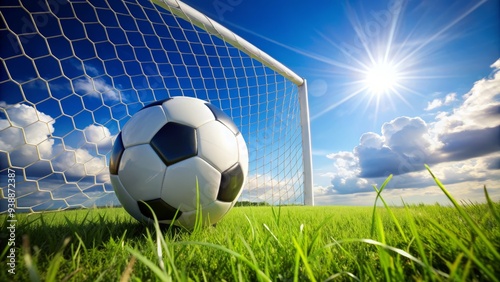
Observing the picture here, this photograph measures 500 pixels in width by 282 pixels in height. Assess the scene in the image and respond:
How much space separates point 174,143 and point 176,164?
0.52 feet

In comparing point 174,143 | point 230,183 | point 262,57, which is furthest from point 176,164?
point 262,57

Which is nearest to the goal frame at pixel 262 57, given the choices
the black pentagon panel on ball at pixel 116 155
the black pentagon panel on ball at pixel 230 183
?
the black pentagon panel on ball at pixel 116 155

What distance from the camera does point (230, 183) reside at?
1.95 m

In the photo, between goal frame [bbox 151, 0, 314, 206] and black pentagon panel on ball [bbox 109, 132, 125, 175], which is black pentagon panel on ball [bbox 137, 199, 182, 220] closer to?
black pentagon panel on ball [bbox 109, 132, 125, 175]

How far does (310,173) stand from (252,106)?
2.62 metres

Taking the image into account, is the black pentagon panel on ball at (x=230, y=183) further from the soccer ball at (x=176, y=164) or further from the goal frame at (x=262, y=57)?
the goal frame at (x=262, y=57)

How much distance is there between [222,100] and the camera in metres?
5.75

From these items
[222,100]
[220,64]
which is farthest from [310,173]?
[220,64]

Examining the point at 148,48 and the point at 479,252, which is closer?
the point at 479,252

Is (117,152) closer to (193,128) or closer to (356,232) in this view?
(193,128)

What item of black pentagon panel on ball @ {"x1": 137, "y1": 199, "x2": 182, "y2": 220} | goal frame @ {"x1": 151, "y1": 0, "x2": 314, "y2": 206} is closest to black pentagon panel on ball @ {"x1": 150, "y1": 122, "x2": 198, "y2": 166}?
black pentagon panel on ball @ {"x1": 137, "y1": 199, "x2": 182, "y2": 220}

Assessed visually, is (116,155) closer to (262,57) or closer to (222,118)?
(222,118)

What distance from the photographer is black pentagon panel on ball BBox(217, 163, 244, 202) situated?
6.25 feet

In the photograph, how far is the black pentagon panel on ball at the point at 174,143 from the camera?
70.4 inches
